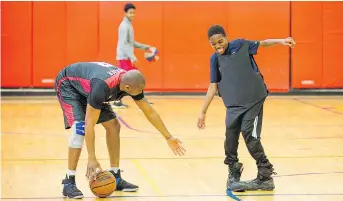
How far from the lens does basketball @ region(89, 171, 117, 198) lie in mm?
6980

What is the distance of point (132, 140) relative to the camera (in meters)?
11.0

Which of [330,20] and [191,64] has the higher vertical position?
[330,20]

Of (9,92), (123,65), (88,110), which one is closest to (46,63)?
(9,92)

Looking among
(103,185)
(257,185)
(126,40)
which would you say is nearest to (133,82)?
(103,185)

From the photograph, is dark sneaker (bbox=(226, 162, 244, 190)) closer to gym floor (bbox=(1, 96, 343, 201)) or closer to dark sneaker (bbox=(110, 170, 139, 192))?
gym floor (bbox=(1, 96, 343, 201))

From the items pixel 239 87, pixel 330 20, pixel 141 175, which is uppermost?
pixel 330 20

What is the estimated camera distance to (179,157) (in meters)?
9.44

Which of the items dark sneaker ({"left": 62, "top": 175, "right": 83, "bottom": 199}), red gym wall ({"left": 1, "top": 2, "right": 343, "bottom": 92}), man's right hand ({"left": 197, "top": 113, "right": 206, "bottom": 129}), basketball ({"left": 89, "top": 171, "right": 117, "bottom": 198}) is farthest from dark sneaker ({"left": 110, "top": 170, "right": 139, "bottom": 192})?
red gym wall ({"left": 1, "top": 2, "right": 343, "bottom": 92})

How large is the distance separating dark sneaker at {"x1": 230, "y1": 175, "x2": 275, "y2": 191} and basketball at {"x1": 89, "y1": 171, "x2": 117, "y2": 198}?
4.21ft

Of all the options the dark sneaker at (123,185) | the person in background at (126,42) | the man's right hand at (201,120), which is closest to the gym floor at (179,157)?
the dark sneaker at (123,185)

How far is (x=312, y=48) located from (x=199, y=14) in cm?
302

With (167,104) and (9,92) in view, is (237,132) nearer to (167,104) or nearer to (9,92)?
(167,104)

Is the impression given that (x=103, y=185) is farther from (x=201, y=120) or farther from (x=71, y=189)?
(x=201, y=120)

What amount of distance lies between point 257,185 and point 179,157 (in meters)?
2.13
